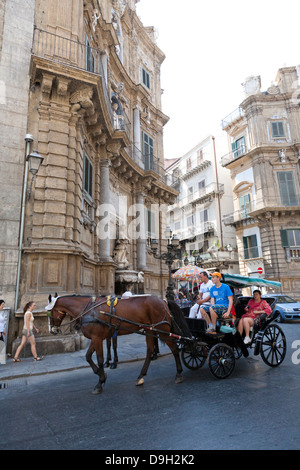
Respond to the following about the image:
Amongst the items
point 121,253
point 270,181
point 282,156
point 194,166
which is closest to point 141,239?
point 121,253

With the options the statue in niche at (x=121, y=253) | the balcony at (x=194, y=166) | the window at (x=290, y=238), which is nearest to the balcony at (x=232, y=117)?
the balcony at (x=194, y=166)

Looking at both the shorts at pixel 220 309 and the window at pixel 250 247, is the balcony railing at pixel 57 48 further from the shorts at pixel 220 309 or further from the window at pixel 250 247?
the window at pixel 250 247

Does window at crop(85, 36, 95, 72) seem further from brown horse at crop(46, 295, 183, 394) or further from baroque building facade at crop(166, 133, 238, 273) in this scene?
baroque building facade at crop(166, 133, 238, 273)

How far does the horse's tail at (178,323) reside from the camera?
228 inches

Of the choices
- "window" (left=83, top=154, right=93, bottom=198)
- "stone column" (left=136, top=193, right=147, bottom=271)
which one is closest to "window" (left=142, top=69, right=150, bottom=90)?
"stone column" (left=136, top=193, right=147, bottom=271)

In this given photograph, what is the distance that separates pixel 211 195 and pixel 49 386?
108ft

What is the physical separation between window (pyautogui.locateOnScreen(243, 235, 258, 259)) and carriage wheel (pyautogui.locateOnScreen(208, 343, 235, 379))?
25.1 metres

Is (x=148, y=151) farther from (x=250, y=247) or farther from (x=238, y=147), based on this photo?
(x=238, y=147)

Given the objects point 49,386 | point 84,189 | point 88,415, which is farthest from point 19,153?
point 88,415

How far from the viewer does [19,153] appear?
936 centimetres

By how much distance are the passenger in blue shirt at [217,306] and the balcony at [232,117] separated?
98.6ft

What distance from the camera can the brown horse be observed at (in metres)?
5.32

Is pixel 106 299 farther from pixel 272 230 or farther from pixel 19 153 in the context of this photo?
pixel 272 230
